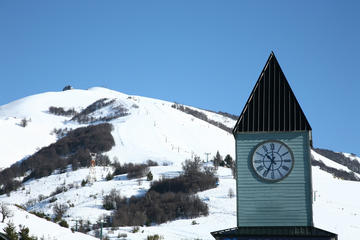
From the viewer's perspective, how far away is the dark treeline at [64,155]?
126 meters

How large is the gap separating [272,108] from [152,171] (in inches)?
3121

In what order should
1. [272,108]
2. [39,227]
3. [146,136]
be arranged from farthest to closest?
[146,136], [39,227], [272,108]

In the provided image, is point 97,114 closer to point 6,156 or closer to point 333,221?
point 6,156

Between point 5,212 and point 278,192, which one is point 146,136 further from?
point 278,192

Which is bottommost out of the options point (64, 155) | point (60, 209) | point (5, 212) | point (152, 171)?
point (5, 212)

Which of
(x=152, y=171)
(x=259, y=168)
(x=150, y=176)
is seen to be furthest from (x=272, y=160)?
(x=152, y=171)

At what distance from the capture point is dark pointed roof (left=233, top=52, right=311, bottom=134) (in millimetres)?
25719

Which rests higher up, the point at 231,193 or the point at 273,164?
the point at 231,193

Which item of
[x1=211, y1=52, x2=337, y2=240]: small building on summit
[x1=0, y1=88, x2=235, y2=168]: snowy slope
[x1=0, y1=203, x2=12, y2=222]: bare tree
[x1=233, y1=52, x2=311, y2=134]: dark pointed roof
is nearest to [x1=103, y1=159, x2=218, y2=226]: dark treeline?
[x1=0, y1=203, x2=12, y2=222]: bare tree

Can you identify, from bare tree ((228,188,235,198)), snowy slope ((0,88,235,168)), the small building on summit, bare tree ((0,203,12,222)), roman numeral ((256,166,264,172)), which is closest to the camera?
the small building on summit

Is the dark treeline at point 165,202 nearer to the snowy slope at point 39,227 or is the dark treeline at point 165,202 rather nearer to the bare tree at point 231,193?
the bare tree at point 231,193

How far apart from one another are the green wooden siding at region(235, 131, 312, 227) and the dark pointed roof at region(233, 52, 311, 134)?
353mm

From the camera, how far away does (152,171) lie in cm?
10456

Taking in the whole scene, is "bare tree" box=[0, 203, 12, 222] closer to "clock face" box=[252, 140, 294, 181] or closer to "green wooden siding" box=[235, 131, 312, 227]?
"green wooden siding" box=[235, 131, 312, 227]
